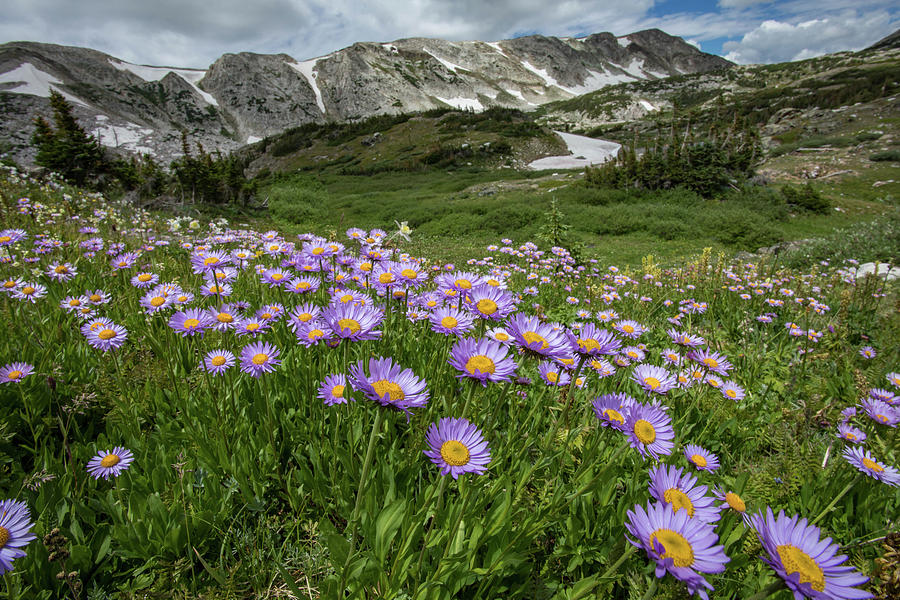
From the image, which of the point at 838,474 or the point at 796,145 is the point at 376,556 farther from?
the point at 796,145

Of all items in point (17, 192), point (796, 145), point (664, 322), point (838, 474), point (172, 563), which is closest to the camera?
point (172, 563)

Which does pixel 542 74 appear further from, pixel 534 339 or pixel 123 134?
pixel 534 339

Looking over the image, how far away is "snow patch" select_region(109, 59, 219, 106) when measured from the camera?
98125 millimetres

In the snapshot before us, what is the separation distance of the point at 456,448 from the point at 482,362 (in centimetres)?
28

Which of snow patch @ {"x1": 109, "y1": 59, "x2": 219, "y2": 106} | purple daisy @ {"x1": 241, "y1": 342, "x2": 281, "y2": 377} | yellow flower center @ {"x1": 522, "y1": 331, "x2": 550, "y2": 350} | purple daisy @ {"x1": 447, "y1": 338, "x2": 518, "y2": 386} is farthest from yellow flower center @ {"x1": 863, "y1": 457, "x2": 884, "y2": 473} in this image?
snow patch @ {"x1": 109, "y1": 59, "x2": 219, "y2": 106}

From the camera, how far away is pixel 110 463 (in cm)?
158

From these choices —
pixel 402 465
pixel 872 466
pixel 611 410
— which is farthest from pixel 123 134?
pixel 872 466

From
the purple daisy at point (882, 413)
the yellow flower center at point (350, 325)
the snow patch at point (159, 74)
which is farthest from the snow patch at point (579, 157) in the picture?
the snow patch at point (159, 74)

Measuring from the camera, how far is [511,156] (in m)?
45.7

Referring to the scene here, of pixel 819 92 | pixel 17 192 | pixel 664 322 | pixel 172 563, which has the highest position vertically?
pixel 819 92

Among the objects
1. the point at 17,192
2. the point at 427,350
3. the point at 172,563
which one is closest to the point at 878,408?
the point at 427,350

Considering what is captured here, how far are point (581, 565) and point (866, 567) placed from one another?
3.38 ft

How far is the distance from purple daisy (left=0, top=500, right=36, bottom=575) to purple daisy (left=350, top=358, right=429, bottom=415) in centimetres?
88

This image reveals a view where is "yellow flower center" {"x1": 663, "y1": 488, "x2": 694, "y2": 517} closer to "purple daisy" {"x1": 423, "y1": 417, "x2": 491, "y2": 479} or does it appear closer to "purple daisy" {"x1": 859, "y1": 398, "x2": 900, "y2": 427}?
"purple daisy" {"x1": 423, "y1": 417, "x2": 491, "y2": 479}
